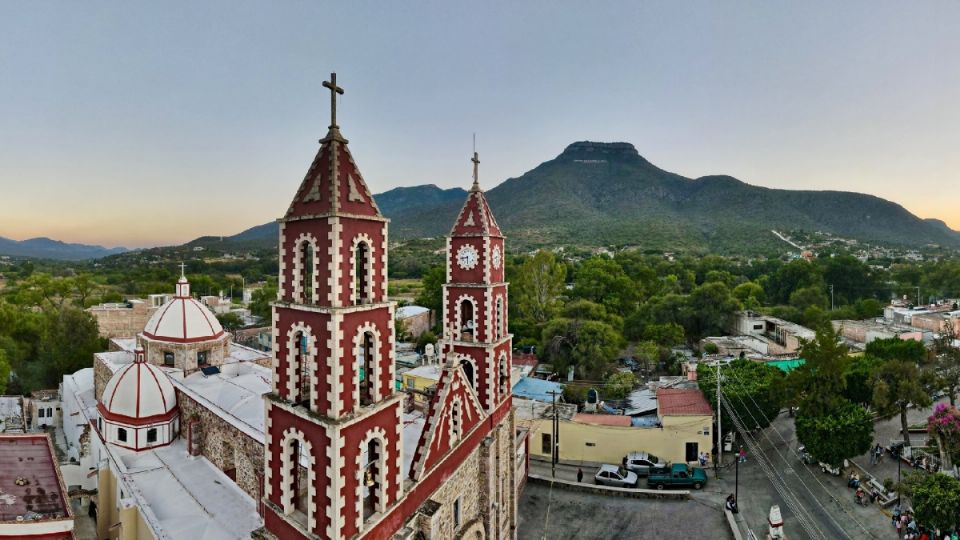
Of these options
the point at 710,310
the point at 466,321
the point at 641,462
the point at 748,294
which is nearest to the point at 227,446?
the point at 466,321

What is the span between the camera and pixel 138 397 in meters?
16.8

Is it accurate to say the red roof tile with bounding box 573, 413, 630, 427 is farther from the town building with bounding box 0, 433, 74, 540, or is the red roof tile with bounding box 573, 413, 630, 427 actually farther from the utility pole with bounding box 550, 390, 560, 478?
the town building with bounding box 0, 433, 74, 540

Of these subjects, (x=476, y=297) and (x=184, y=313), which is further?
(x=184, y=313)

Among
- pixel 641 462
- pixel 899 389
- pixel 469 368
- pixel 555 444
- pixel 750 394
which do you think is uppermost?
pixel 469 368

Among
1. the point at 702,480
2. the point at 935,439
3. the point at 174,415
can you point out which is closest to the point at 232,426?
the point at 174,415

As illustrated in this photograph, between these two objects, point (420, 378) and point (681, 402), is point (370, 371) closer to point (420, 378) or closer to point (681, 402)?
point (681, 402)

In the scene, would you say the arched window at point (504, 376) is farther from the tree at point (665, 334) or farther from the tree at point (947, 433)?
the tree at point (665, 334)

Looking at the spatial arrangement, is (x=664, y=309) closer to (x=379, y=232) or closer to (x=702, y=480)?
(x=702, y=480)

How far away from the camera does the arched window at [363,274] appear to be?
8.76 m

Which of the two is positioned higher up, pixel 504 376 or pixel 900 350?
pixel 504 376

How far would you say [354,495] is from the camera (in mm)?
7973

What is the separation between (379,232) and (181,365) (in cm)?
1598

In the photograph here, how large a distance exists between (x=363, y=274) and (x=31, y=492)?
13997 mm

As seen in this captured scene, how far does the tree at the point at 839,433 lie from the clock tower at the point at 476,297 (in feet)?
46.1
